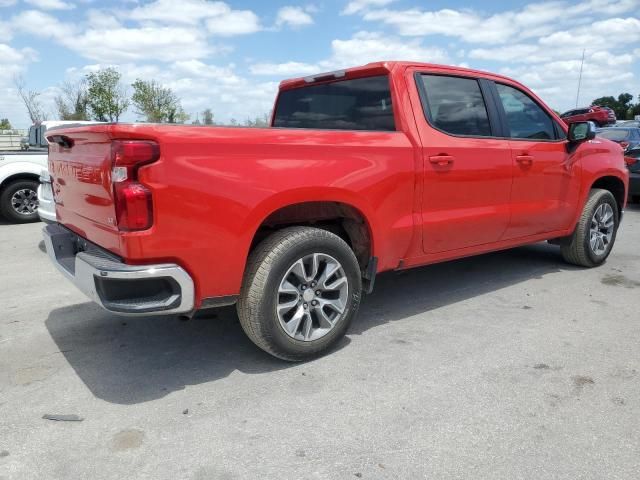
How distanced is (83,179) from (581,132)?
425 cm

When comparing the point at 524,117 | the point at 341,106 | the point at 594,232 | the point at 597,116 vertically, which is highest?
the point at 597,116

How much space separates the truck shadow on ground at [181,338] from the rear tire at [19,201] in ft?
16.9

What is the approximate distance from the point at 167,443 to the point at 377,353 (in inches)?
58.3

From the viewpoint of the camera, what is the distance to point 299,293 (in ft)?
10.6

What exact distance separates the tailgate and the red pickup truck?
0.01m

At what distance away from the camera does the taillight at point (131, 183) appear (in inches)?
100

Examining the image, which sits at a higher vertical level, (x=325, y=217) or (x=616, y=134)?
(x=616, y=134)

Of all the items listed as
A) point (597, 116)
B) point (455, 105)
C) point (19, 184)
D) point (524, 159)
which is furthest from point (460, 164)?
point (597, 116)

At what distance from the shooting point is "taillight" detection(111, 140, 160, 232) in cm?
254

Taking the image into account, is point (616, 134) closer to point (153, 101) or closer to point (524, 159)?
point (524, 159)

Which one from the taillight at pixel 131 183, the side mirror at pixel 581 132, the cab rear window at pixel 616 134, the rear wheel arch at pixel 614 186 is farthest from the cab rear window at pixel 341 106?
the cab rear window at pixel 616 134

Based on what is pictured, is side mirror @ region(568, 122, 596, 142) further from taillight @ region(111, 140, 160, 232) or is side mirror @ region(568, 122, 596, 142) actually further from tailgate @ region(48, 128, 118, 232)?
tailgate @ region(48, 128, 118, 232)

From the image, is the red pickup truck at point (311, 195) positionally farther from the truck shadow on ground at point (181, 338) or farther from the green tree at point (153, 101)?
the green tree at point (153, 101)

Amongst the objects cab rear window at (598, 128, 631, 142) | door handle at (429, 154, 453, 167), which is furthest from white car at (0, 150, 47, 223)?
cab rear window at (598, 128, 631, 142)
